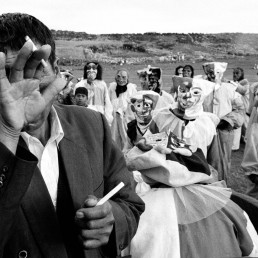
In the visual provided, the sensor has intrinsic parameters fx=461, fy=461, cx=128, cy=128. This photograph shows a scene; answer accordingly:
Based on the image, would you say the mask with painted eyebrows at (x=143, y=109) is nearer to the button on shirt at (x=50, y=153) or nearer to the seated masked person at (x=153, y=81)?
the seated masked person at (x=153, y=81)

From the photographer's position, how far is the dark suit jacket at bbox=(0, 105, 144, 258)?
1.25 m

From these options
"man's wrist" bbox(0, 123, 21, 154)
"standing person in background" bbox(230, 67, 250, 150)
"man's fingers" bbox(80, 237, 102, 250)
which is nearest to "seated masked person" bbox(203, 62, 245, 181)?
"standing person in background" bbox(230, 67, 250, 150)

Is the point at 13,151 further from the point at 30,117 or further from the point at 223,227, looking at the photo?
the point at 223,227

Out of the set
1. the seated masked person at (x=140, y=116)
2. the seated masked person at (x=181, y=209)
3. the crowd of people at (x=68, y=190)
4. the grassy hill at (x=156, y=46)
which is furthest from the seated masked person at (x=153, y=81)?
the grassy hill at (x=156, y=46)

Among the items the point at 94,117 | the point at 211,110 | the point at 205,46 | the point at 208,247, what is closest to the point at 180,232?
the point at 208,247

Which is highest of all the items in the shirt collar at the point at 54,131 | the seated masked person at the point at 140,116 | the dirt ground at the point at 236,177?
the shirt collar at the point at 54,131

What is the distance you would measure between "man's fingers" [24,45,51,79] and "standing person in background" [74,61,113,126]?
7208 mm

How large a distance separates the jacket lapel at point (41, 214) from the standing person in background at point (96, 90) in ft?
23.1

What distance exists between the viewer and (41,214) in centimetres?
140

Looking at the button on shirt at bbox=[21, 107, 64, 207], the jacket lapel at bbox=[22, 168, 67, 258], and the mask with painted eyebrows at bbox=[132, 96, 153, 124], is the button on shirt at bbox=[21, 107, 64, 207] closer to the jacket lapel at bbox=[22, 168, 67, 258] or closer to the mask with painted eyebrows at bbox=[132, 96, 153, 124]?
the jacket lapel at bbox=[22, 168, 67, 258]

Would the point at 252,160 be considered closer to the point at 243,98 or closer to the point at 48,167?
the point at 48,167

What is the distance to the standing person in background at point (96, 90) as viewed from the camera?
863 cm

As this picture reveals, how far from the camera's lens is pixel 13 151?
1266 millimetres

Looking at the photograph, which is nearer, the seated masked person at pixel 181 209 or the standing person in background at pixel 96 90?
the seated masked person at pixel 181 209
